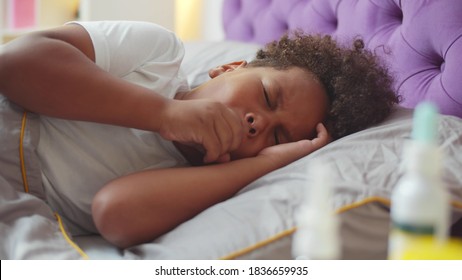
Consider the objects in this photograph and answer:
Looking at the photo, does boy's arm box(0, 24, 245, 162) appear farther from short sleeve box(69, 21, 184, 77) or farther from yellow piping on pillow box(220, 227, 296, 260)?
yellow piping on pillow box(220, 227, 296, 260)

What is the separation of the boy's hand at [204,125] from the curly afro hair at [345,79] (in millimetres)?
226

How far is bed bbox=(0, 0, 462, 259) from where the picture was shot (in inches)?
Result: 28.8

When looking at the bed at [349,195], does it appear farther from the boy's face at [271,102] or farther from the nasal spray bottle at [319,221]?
the nasal spray bottle at [319,221]

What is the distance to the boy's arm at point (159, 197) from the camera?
2.84 feet

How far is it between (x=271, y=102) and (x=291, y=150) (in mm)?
93

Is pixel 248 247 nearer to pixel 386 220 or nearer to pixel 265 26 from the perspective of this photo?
pixel 386 220

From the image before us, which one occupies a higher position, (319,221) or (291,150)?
(319,221)

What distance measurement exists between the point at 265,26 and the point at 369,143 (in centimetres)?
124

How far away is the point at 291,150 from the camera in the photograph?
99cm

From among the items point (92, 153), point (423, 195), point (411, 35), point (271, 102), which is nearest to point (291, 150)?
point (271, 102)

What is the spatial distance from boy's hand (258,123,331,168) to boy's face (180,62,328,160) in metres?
0.03

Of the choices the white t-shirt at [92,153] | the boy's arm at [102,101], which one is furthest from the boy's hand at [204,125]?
the white t-shirt at [92,153]

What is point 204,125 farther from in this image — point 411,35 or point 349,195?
point 411,35

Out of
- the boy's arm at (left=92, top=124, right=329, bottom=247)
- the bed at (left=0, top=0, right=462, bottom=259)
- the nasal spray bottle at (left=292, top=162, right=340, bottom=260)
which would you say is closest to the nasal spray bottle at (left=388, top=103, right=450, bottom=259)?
the nasal spray bottle at (left=292, top=162, right=340, bottom=260)
